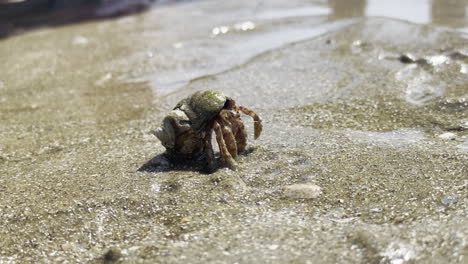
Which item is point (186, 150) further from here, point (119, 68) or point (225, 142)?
point (119, 68)

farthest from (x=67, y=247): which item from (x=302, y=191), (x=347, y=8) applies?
(x=347, y=8)

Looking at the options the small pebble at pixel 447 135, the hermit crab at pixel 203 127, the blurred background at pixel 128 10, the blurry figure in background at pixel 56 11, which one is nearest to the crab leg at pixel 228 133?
the hermit crab at pixel 203 127

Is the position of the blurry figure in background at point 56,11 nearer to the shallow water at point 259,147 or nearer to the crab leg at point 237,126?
the shallow water at point 259,147

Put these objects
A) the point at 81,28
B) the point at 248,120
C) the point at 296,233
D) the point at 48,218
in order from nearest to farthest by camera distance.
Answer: the point at 296,233 < the point at 48,218 < the point at 248,120 < the point at 81,28

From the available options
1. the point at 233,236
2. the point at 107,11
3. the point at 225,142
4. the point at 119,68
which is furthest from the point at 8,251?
the point at 107,11

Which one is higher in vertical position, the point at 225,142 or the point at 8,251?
the point at 225,142

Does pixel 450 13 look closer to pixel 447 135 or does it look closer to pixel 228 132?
pixel 447 135
